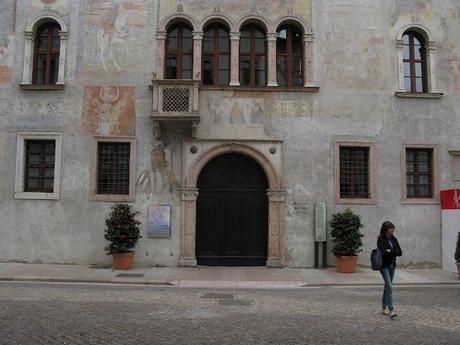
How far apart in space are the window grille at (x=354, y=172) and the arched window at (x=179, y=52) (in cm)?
612

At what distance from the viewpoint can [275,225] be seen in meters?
17.6

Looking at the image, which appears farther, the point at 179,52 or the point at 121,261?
the point at 179,52

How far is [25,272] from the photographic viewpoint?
1554cm

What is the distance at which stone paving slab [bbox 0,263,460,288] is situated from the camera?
572 inches

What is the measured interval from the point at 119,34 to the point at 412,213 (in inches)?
467

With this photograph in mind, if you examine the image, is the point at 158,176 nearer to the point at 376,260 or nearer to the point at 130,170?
the point at 130,170

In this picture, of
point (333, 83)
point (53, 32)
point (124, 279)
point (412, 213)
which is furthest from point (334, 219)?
point (53, 32)

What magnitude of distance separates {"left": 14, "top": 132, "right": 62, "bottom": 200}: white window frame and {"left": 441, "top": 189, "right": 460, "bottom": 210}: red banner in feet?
42.8

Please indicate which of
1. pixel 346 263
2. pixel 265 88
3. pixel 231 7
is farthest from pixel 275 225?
pixel 231 7

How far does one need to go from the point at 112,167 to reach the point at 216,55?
17.4 feet

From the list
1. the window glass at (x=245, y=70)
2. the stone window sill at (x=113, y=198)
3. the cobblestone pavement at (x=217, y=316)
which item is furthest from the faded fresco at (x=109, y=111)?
the cobblestone pavement at (x=217, y=316)

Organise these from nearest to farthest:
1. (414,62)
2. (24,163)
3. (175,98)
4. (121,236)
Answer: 1. (121,236)
2. (175,98)
3. (24,163)
4. (414,62)

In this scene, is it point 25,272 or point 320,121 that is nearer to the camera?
point 25,272

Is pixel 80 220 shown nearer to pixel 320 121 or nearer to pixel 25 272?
pixel 25 272
